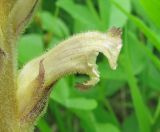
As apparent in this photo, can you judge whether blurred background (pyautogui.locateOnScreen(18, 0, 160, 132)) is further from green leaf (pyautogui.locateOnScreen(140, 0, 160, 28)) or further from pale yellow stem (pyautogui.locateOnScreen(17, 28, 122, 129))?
pale yellow stem (pyautogui.locateOnScreen(17, 28, 122, 129))

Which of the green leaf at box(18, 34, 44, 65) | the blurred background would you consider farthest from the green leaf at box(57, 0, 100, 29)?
the green leaf at box(18, 34, 44, 65)

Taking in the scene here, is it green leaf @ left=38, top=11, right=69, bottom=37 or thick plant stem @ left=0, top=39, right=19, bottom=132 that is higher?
thick plant stem @ left=0, top=39, right=19, bottom=132

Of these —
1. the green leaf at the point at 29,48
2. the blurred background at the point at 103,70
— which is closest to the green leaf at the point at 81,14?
the blurred background at the point at 103,70

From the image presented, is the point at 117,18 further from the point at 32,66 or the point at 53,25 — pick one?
the point at 32,66

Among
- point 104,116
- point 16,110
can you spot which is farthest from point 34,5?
point 104,116

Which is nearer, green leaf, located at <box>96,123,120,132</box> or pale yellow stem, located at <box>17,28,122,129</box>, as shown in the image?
pale yellow stem, located at <box>17,28,122,129</box>

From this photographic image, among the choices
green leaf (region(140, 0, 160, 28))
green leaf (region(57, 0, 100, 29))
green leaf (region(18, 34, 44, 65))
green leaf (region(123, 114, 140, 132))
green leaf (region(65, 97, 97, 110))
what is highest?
green leaf (region(140, 0, 160, 28))

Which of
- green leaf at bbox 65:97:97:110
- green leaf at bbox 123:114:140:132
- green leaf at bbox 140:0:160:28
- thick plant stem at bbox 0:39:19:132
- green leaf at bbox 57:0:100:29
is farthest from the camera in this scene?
green leaf at bbox 123:114:140:132

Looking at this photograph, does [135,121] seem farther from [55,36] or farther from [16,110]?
[16,110]
